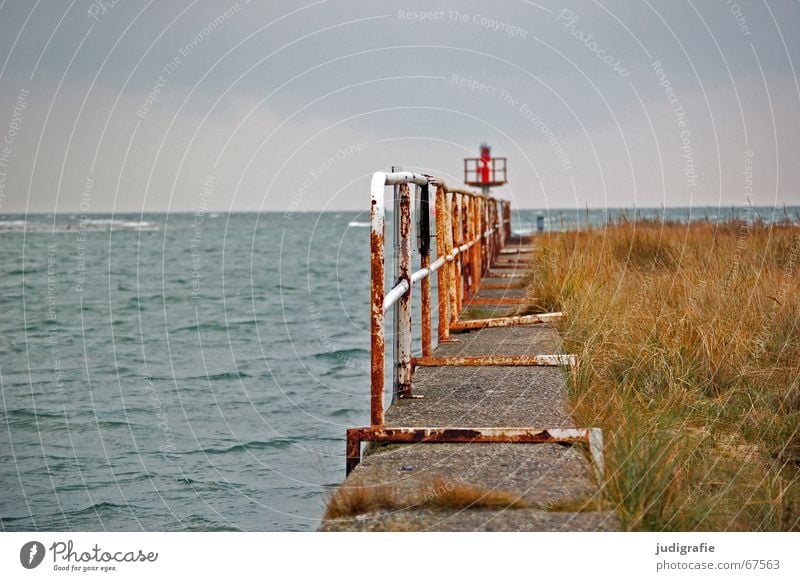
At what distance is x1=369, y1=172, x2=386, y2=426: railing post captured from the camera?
10.9ft

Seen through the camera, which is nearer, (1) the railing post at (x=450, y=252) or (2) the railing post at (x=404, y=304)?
(2) the railing post at (x=404, y=304)

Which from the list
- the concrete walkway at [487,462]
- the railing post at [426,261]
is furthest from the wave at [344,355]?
the concrete walkway at [487,462]

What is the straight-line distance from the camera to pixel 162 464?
6.19m

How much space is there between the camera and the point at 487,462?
3.15 meters

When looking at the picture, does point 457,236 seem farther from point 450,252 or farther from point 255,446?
point 255,446

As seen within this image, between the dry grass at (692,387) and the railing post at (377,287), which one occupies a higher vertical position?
the railing post at (377,287)

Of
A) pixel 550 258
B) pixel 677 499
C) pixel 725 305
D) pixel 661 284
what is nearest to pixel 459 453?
pixel 677 499

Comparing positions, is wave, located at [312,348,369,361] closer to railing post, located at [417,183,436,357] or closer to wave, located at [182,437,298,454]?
wave, located at [182,437,298,454]

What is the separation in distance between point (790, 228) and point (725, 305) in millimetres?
3888

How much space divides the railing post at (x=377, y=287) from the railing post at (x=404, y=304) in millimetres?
639

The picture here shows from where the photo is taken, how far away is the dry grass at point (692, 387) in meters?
2.85

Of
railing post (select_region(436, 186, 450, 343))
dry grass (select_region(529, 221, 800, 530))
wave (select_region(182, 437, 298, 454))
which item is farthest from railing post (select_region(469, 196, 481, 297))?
wave (select_region(182, 437, 298, 454))

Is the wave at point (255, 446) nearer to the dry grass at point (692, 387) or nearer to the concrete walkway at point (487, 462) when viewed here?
the concrete walkway at point (487, 462)

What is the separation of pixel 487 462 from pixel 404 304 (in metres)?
1.20
